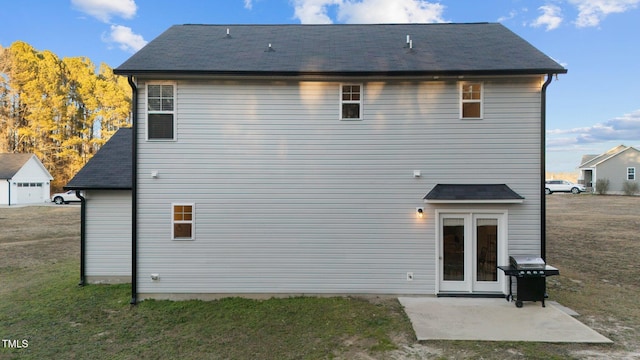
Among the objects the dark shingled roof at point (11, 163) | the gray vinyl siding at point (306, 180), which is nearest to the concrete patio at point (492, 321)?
the gray vinyl siding at point (306, 180)

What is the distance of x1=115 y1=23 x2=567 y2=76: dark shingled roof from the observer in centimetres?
674

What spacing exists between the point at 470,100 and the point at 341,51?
3.42 metres

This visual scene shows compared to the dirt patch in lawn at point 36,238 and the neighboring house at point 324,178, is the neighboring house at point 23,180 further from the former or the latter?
the neighboring house at point 324,178

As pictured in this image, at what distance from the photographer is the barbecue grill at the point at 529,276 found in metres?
6.30

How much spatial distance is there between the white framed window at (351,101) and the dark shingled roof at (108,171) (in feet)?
18.7

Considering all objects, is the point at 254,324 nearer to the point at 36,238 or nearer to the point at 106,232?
the point at 106,232

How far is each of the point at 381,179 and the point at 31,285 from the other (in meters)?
9.21

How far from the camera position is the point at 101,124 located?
33406 millimetres

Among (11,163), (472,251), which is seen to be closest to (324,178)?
(472,251)

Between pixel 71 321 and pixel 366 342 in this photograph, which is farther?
pixel 71 321

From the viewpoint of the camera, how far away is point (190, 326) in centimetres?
567

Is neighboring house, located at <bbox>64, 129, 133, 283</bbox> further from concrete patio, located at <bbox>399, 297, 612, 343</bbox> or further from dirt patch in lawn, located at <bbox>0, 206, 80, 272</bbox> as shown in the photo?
concrete patio, located at <bbox>399, 297, 612, 343</bbox>

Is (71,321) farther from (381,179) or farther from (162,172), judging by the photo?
(381,179)

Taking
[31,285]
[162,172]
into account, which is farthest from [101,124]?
[162,172]
